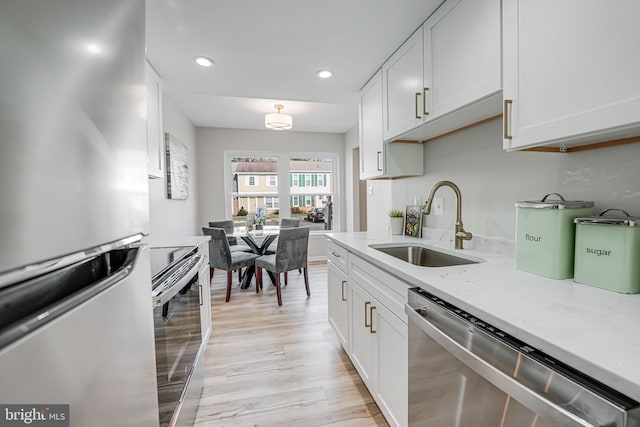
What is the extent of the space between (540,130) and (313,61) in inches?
63.1

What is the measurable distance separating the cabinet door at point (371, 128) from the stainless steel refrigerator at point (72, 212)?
184 centimetres

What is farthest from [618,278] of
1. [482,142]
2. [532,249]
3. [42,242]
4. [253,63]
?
[253,63]

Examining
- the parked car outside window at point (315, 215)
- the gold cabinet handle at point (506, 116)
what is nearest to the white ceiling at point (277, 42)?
the gold cabinet handle at point (506, 116)

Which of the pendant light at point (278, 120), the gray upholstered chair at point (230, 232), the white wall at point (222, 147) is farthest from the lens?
the white wall at point (222, 147)

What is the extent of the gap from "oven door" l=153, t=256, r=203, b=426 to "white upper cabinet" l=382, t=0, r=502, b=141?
1.60 m

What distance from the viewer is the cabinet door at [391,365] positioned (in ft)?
3.94

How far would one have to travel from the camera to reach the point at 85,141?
0.47 metres

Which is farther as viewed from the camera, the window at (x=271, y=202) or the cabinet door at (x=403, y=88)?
the window at (x=271, y=202)

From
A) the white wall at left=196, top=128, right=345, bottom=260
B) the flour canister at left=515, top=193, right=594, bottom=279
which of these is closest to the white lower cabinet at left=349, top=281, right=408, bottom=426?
the flour canister at left=515, top=193, right=594, bottom=279

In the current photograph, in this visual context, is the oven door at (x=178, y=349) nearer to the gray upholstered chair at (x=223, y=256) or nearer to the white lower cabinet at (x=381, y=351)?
the white lower cabinet at (x=381, y=351)

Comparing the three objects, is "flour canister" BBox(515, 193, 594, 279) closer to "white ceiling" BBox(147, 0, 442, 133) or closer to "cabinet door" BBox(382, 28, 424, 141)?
"cabinet door" BBox(382, 28, 424, 141)

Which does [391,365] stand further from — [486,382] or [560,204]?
[560,204]

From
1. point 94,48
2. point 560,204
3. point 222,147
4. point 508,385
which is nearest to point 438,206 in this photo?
point 560,204

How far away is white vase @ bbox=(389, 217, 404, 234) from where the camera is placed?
2314mm
